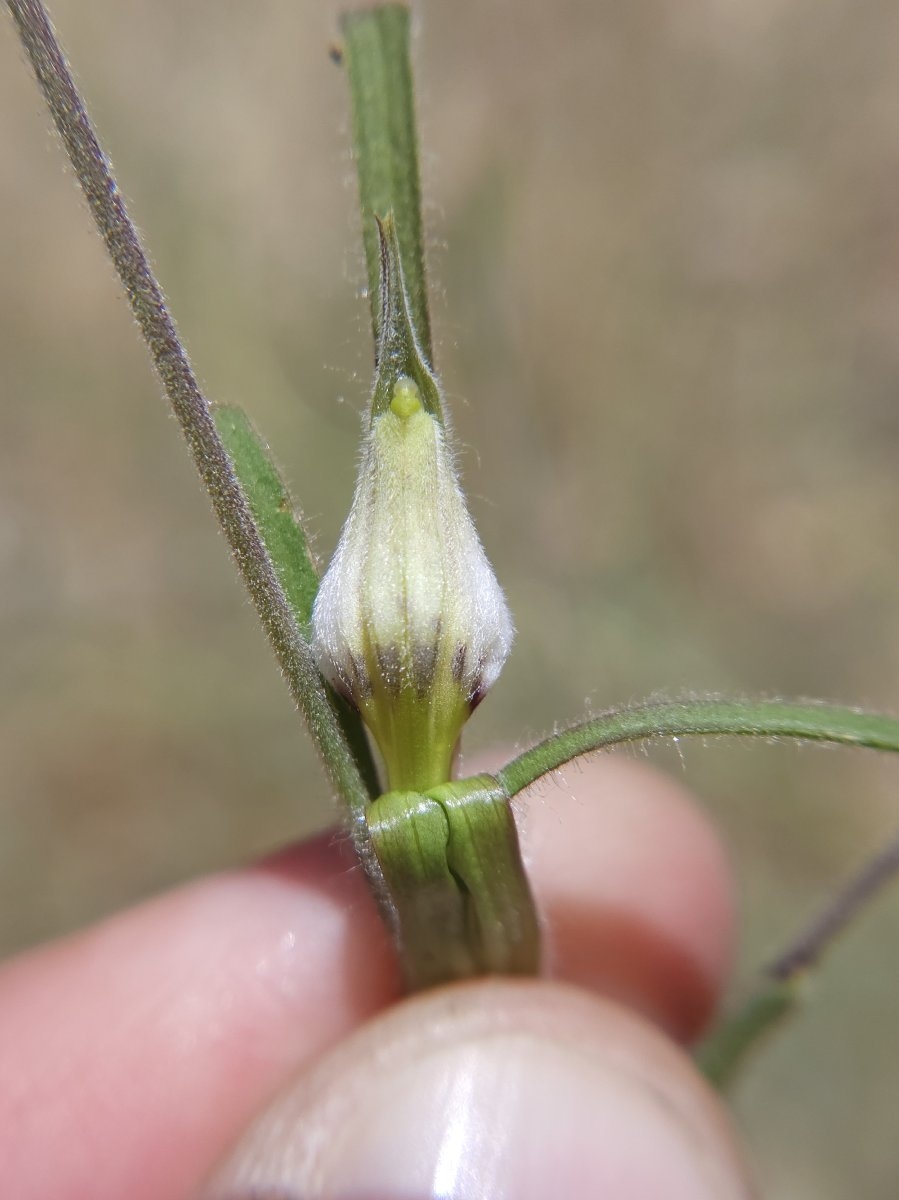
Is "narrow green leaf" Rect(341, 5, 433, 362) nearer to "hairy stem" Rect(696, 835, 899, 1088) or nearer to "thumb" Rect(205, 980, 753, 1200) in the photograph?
"thumb" Rect(205, 980, 753, 1200)

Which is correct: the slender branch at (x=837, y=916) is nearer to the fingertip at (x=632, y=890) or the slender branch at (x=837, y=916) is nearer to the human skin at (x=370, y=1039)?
the human skin at (x=370, y=1039)

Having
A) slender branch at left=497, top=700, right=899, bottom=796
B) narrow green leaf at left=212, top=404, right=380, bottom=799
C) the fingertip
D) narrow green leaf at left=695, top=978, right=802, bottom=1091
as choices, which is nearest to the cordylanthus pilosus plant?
narrow green leaf at left=212, top=404, right=380, bottom=799

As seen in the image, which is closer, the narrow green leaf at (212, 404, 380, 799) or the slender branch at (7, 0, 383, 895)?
the slender branch at (7, 0, 383, 895)

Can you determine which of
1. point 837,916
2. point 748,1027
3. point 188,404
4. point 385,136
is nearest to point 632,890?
point 748,1027

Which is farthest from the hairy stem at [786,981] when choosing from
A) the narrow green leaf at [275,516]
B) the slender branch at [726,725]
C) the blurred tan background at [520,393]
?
the blurred tan background at [520,393]

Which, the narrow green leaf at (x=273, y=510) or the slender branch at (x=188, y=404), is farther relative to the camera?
the narrow green leaf at (x=273, y=510)

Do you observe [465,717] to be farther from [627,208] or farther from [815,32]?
[815,32]
